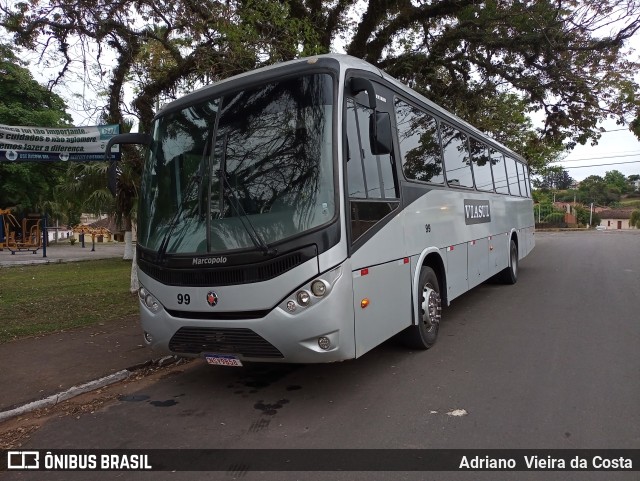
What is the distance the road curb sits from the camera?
14.5 feet

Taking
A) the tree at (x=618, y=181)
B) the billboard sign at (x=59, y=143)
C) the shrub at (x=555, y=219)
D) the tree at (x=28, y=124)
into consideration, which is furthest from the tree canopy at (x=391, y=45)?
the tree at (x=618, y=181)

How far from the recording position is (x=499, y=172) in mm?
10578

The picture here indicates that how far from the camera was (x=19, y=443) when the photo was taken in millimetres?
3893

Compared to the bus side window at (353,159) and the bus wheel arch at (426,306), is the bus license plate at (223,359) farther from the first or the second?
the bus wheel arch at (426,306)

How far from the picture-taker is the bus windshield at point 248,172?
4086 millimetres

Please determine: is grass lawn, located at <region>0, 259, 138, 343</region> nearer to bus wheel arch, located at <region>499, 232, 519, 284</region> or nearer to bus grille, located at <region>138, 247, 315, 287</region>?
bus grille, located at <region>138, 247, 315, 287</region>

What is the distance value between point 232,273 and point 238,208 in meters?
0.60

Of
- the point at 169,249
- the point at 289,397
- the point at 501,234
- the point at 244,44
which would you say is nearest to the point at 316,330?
the point at 289,397

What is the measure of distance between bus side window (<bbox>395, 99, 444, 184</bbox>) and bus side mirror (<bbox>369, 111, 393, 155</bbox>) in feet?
3.80

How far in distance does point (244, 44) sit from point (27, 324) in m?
5.99

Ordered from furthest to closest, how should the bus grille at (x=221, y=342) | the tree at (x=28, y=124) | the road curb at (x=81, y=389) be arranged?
1. the tree at (x=28, y=124)
2. the road curb at (x=81, y=389)
3. the bus grille at (x=221, y=342)

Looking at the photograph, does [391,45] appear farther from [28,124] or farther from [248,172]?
[28,124]

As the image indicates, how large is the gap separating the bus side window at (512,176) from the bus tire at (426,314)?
261 inches

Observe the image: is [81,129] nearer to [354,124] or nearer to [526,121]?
[354,124]
